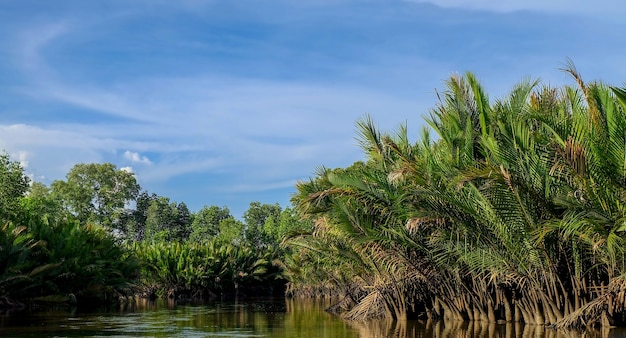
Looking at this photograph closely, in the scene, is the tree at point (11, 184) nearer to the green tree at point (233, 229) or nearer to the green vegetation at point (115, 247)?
the green vegetation at point (115, 247)

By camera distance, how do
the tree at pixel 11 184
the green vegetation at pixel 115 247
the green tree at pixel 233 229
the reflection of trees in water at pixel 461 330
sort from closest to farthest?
the reflection of trees in water at pixel 461 330
the green vegetation at pixel 115 247
the tree at pixel 11 184
the green tree at pixel 233 229

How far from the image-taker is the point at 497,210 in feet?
44.4

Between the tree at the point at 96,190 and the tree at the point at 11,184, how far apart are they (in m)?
32.3

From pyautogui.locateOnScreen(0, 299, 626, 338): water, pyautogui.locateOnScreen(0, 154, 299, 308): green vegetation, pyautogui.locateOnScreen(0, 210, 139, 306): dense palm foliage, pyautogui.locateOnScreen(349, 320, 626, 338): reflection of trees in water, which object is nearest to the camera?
pyautogui.locateOnScreen(349, 320, 626, 338): reflection of trees in water

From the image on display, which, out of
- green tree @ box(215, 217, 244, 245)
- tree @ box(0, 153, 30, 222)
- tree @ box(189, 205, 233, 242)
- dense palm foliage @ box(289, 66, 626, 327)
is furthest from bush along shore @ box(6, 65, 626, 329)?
tree @ box(189, 205, 233, 242)

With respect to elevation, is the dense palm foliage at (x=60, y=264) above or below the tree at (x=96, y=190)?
below

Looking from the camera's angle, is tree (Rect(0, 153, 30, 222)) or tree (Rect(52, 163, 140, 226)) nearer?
tree (Rect(0, 153, 30, 222))

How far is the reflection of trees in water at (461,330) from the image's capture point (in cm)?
1340

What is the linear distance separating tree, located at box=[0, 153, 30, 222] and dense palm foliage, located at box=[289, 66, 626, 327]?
2333 cm

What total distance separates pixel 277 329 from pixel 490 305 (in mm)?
5636

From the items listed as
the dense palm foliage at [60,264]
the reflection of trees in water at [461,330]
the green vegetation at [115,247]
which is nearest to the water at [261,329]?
the reflection of trees in water at [461,330]

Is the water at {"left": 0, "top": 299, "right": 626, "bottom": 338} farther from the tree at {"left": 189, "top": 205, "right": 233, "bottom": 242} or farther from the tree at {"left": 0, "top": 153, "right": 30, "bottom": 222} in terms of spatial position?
the tree at {"left": 189, "top": 205, "right": 233, "bottom": 242}

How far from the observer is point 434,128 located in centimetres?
1702

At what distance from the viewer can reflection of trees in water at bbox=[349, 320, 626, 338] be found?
13.4m
